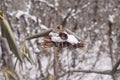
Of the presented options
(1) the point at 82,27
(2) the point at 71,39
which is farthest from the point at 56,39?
(1) the point at 82,27

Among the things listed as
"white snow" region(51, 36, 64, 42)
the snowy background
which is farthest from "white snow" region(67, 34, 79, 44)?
the snowy background

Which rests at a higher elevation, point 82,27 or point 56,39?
point 56,39

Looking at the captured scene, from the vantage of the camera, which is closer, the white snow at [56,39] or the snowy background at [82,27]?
the white snow at [56,39]

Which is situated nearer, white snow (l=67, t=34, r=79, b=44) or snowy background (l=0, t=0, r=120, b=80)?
white snow (l=67, t=34, r=79, b=44)

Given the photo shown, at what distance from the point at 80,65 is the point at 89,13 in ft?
2.99

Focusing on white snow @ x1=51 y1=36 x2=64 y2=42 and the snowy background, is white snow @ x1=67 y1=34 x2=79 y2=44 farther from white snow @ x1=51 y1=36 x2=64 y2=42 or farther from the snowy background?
the snowy background

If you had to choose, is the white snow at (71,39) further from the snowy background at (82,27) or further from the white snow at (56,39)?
the snowy background at (82,27)

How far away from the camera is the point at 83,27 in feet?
16.3

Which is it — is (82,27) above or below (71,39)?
below

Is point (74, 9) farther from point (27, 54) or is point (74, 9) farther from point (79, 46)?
point (79, 46)

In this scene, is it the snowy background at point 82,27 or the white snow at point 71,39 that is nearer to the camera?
the white snow at point 71,39

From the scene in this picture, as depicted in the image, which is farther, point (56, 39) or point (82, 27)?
point (82, 27)

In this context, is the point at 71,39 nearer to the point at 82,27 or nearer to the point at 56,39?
the point at 56,39

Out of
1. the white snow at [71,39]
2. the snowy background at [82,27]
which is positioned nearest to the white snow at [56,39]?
the white snow at [71,39]
